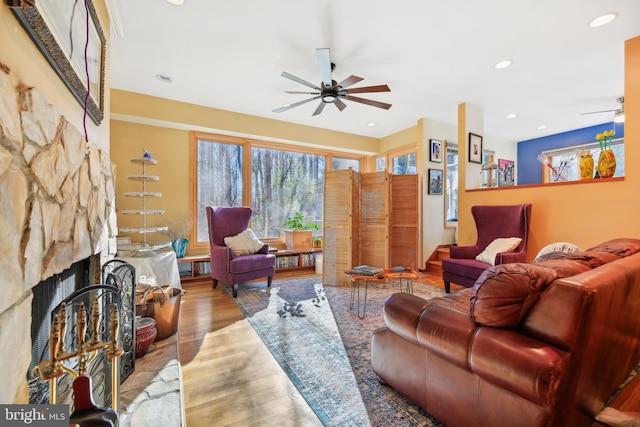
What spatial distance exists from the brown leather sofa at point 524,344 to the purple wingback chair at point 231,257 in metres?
2.43

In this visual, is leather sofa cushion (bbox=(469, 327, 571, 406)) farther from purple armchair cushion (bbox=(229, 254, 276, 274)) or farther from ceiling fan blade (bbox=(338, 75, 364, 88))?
purple armchair cushion (bbox=(229, 254, 276, 274))

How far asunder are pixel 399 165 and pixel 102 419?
18.2ft

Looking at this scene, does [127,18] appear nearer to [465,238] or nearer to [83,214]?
[83,214]

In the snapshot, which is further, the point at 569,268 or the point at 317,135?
the point at 317,135

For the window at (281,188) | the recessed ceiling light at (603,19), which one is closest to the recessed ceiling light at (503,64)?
the recessed ceiling light at (603,19)

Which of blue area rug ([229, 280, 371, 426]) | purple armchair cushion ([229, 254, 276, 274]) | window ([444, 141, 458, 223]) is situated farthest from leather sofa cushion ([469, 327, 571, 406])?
window ([444, 141, 458, 223])

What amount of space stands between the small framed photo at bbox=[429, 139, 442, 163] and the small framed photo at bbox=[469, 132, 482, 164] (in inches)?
29.0

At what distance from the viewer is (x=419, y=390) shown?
1426 mm

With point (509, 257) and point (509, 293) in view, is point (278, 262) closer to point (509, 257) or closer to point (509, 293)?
point (509, 257)

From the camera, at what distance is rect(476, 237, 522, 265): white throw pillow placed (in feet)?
10.5

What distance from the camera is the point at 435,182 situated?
16.0 feet

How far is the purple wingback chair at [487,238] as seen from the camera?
3.14 m

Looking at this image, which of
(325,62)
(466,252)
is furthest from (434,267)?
(325,62)

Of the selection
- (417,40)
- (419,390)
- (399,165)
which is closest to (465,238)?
(399,165)
